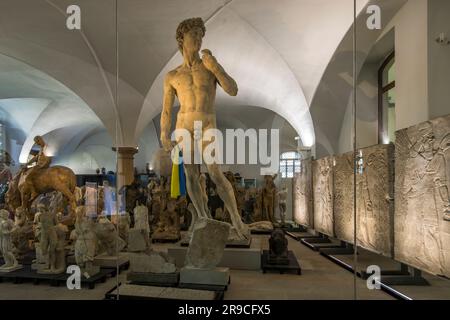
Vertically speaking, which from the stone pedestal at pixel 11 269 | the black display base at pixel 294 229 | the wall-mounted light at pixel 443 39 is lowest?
the black display base at pixel 294 229

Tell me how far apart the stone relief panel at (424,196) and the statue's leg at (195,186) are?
2.54 meters

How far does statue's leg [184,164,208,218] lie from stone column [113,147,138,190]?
4.46ft

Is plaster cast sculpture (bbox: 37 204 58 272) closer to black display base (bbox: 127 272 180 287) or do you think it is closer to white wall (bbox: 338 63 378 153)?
black display base (bbox: 127 272 180 287)

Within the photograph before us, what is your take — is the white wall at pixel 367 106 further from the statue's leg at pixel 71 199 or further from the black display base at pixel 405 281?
the statue's leg at pixel 71 199

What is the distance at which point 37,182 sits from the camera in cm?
571

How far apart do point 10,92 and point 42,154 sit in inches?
47.9

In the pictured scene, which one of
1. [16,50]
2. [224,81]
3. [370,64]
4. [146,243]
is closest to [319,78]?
[370,64]

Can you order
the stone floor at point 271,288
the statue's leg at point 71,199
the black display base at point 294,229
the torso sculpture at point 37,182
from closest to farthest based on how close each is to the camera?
the stone floor at point 271,288, the torso sculpture at point 37,182, the statue's leg at point 71,199, the black display base at point 294,229

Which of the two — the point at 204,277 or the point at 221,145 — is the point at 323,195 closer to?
the point at 221,145

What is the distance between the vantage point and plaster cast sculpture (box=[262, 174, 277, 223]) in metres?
7.27

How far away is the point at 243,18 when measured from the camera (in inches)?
225

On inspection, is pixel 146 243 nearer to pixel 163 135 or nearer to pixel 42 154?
pixel 163 135

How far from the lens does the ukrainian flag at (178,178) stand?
3924 millimetres
